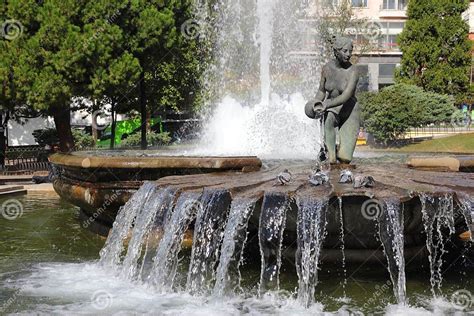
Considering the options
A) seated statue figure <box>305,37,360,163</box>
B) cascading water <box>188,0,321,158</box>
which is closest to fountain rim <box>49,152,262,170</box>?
seated statue figure <box>305,37,360,163</box>

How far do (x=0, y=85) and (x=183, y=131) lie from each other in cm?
1792

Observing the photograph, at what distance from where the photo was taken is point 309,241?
7137mm

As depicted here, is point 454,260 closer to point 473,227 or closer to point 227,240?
point 473,227

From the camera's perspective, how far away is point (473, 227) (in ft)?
23.0

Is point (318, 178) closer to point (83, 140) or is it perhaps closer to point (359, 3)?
point (83, 140)

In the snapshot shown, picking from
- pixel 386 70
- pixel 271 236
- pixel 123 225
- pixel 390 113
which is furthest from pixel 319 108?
pixel 386 70

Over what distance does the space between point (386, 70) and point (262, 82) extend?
34.2 metres

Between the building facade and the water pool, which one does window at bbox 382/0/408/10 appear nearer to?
the building facade

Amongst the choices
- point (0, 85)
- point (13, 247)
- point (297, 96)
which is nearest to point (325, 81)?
point (13, 247)

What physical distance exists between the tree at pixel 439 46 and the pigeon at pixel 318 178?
32.1 metres

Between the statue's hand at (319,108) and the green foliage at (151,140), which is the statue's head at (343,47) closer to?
the statue's hand at (319,108)

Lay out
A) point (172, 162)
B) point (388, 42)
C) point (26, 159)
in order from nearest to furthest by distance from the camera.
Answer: point (172, 162) → point (26, 159) → point (388, 42)

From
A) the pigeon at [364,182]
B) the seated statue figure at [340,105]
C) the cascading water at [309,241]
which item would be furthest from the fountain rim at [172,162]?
the pigeon at [364,182]

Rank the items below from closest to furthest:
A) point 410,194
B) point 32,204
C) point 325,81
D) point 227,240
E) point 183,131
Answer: point 410,194 < point 227,240 < point 325,81 < point 32,204 < point 183,131
